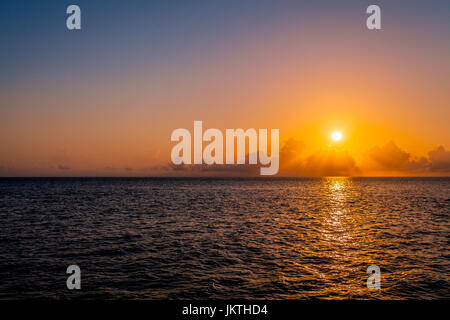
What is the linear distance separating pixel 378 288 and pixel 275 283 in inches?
199

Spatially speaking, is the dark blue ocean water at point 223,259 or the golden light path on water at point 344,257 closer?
the dark blue ocean water at point 223,259

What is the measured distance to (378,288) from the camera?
15.1m

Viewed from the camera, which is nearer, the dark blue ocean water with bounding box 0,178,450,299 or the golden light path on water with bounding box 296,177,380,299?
the dark blue ocean water with bounding box 0,178,450,299

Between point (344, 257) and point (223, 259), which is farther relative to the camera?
point (344, 257)

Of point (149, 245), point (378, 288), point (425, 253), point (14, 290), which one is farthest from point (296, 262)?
point (14, 290)

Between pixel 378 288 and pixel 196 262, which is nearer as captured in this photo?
pixel 378 288

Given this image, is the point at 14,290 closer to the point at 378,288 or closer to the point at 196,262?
the point at 196,262

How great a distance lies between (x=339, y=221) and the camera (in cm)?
3838

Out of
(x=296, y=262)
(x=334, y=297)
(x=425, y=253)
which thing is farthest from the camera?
(x=425, y=253)

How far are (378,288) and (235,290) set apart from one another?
280 inches
